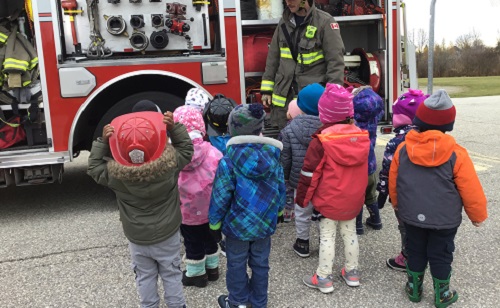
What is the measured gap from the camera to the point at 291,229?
3.96 m

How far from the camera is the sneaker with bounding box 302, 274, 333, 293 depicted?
2.88m

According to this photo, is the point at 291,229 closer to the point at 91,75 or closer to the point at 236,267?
the point at 236,267

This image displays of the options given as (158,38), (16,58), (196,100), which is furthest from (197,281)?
(16,58)

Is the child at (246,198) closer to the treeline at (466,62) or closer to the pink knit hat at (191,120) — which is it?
the pink knit hat at (191,120)

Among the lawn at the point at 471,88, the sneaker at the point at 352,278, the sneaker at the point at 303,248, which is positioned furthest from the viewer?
the lawn at the point at 471,88

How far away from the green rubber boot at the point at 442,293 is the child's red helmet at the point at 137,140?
67.6 inches

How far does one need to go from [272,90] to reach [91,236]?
2.10 m

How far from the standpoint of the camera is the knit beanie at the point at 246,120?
8.16ft

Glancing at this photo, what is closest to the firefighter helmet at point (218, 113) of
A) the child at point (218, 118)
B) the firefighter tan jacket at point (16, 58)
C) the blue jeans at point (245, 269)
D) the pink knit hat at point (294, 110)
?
the child at point (218, 118)

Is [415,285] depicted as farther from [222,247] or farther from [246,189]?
[222,247]

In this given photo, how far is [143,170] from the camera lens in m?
2.22

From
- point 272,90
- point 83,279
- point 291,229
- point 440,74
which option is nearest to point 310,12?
point 272,90

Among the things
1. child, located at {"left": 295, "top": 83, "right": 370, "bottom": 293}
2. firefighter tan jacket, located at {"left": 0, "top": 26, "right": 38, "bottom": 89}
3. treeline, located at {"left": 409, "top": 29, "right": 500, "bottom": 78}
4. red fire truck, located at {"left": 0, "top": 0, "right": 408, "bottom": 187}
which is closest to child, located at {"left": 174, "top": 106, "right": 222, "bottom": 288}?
child, located at {"left": 295, "top": 83, "right": 370, "bottom": 293}

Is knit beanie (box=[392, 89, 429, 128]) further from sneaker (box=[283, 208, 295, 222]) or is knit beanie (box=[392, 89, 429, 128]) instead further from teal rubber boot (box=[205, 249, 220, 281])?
teal rubber boot (box=[205, 249, 220, 281])
